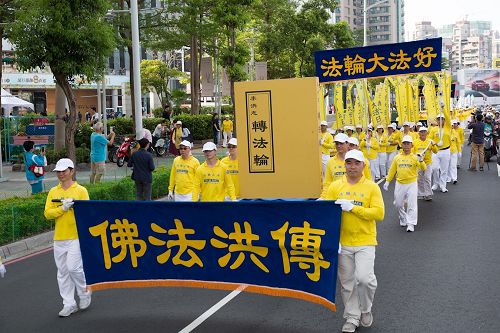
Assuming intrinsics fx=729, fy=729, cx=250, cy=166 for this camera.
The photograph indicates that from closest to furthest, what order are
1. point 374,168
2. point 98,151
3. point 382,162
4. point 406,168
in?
point 406,168
point 98,151
point 374,168
point 382,162

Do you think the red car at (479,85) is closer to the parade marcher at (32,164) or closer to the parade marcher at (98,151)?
the parade marcher at (98,151)

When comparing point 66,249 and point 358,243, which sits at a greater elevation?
point 358,243

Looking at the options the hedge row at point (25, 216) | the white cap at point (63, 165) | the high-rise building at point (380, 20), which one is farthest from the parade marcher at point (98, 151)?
the high-rise building at point (380, 20)

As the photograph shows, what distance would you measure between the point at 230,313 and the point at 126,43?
70.6 ft

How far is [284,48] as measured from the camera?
1737 inches

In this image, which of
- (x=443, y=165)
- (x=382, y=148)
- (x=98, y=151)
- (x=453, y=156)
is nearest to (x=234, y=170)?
(x=98, y=151)

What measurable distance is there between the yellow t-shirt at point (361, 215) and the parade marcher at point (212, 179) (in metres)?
4.31

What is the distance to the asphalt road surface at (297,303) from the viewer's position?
24.7 feet

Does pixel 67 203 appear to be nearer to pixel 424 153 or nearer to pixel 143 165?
pixel 143 165

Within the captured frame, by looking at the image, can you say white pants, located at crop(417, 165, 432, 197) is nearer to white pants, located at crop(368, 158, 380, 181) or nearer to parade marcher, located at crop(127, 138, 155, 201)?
white pants, located at crop(368, 158, 380, 181)

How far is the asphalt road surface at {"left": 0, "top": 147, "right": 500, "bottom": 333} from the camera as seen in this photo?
752cm

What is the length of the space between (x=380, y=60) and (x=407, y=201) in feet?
15.9

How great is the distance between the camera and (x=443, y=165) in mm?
18984

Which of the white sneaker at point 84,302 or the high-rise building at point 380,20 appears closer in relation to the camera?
the white sneaker at point 84,302
